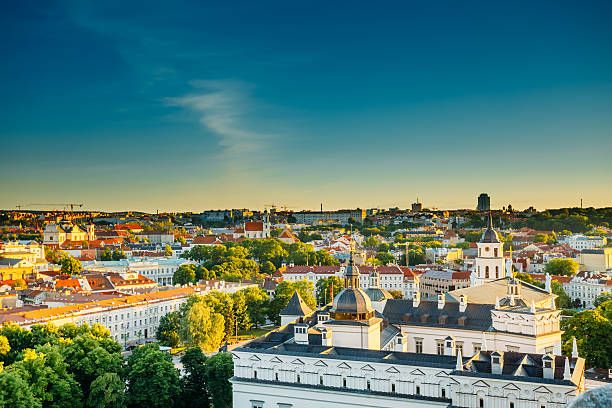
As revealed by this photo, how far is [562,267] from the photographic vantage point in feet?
394

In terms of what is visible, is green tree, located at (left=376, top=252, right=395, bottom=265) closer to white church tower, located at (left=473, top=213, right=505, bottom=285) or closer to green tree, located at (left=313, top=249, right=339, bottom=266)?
green tree, located at (left=313, top=249, right=339, bottom=266)

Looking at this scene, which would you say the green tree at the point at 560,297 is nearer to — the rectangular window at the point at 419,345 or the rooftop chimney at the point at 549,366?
the rectangular window at the point at 419,345

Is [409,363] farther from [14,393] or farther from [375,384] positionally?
[14,393]

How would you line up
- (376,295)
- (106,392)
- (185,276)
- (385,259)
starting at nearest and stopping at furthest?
(106,392) → (376,295) → (185,276) → (385,259)

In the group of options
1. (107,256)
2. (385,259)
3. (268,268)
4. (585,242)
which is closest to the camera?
(268,268)

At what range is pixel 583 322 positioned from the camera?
57.3m

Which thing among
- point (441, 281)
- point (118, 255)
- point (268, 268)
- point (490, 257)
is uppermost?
point (490, 257)

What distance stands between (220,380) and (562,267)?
93.3m

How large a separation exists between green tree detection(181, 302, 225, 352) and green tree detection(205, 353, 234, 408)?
17336 millimetres

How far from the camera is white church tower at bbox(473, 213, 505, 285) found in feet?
229

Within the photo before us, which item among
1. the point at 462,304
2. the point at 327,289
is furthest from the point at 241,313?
the point at 462,304

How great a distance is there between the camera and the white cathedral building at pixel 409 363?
34.5m

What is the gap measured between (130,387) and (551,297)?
36.7 metres

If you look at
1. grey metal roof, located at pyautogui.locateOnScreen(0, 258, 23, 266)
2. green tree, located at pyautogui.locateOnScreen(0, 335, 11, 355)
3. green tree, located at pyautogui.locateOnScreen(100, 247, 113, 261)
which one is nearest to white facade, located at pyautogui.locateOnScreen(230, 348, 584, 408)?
green tree, located at pyautogui.locateOnScreen(0, 335, 11, 355)
